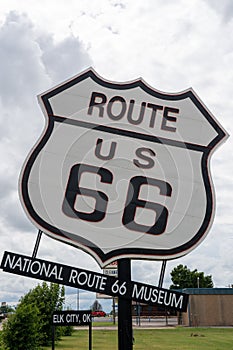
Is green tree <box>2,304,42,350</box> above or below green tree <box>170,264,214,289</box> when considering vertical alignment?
below

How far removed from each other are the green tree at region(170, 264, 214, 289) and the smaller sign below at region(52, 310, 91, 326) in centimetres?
6679

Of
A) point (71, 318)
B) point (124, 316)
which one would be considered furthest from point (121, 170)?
point (71, 318)

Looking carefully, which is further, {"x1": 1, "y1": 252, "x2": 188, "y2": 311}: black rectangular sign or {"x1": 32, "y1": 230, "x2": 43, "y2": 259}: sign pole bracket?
{"x1": 32, "y1": 230, "x2": 43, "y2": 259}: sign pole bracket

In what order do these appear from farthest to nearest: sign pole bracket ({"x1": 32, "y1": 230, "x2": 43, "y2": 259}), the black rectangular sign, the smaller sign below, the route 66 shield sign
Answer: the smaller sign below < the route 66 shield sign < sign pole bracket ({"x1": 32, "y1": 230, "x2": 43, "y2": 259}) < the black rectangular sign

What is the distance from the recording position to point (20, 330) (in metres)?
14.2

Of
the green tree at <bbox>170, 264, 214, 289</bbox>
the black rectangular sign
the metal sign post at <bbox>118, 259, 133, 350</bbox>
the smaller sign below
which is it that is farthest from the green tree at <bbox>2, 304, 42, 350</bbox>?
the green tree at <bbox>170, 264, 214, 289</bbox>

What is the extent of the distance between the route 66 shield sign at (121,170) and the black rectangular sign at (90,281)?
0.35m

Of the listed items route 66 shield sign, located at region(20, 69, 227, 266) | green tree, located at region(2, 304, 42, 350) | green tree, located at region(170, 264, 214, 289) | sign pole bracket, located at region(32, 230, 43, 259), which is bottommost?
green tree, located at region(2, 304, 42, 350)

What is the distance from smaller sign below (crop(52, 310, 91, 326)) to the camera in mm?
8828

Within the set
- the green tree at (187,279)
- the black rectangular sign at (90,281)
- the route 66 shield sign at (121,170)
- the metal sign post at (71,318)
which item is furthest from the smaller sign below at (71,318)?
the green tree at (187,279)

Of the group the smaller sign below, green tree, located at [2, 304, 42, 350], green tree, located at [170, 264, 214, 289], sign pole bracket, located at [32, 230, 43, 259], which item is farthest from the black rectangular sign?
green tree, located at [170, 264, 214, 289]

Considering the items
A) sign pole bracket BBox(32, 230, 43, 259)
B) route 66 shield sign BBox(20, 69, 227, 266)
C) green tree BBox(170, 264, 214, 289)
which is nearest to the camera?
sign pole bracket BBox(32, 230, 43, 259)

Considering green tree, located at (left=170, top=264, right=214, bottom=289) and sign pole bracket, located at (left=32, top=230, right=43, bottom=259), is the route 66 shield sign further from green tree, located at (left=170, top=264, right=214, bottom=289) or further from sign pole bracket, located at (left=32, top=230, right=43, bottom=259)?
green tree, located at (left=170, top=264, right=214, bottom=289)

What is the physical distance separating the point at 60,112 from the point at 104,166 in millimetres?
1289
